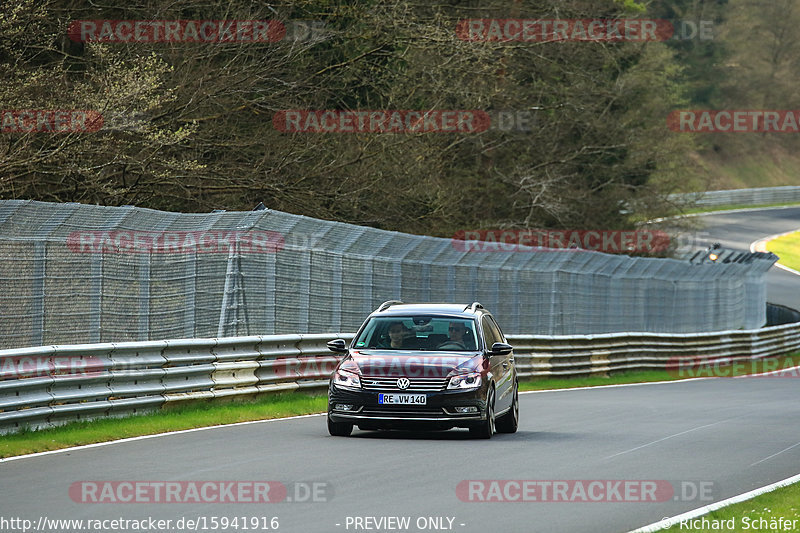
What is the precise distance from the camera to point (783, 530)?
29.6 feet

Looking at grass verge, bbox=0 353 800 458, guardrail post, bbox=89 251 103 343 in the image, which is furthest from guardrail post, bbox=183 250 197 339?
guardrail post, bbox=89 251 103 343

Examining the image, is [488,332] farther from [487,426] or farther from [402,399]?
[402,399]

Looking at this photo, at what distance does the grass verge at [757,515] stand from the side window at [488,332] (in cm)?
558

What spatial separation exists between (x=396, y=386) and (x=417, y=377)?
25 cm

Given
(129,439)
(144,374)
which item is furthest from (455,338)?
(129,439)

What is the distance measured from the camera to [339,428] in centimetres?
1523

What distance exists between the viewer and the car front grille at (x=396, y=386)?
14.8 meters

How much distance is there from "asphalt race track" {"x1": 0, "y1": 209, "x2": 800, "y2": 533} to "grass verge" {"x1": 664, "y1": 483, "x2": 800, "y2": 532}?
34 cm

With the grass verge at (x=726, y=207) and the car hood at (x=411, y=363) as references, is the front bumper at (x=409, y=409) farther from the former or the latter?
the grass verge at (x=726, y=207)

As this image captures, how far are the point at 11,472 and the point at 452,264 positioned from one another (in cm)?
1541

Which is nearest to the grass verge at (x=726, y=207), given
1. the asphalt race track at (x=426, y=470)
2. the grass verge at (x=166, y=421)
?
the grass verge at (x=166, y=421)

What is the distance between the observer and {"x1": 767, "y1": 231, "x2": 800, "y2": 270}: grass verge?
254 feet

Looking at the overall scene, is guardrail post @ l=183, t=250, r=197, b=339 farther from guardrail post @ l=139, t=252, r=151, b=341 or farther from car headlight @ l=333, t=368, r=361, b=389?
car headlight @ l=333, t=368, r=361, b=389

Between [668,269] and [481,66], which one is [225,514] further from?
[668,269]
